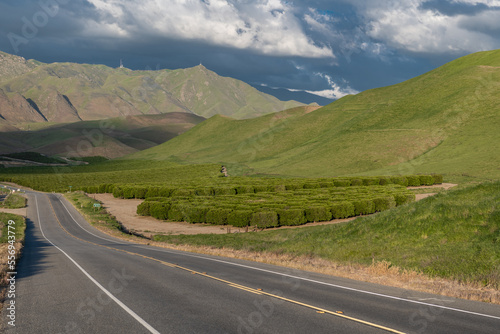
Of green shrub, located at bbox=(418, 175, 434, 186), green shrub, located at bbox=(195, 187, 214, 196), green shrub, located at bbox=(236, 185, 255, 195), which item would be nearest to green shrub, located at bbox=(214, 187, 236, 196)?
green shrub, located at bbox=(195, 187, 214, 196)

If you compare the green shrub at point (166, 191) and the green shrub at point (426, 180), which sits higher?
the green shrub at point (426, 180)

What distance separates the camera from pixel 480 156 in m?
116

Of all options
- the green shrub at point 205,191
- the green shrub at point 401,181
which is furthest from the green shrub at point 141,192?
the green shrub at point 401,181

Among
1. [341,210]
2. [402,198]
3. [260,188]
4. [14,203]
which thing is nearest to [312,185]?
[260,188]

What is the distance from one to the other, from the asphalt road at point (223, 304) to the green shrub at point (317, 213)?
29.6 m

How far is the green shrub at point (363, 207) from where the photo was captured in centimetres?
5316

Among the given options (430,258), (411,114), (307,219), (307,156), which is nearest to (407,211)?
(430,258)

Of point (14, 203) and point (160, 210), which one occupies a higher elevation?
point (160, 210)

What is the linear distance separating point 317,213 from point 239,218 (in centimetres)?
913

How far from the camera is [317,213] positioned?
164 ft

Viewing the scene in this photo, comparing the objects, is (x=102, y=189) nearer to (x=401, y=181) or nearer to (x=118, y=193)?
(x=118, y=193)

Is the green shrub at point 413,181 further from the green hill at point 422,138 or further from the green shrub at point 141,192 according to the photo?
the green shrub at point 141,192

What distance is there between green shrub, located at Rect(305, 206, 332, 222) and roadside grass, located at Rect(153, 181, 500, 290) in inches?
706

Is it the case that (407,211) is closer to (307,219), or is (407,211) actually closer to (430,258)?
(430,258)
